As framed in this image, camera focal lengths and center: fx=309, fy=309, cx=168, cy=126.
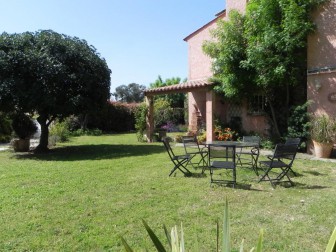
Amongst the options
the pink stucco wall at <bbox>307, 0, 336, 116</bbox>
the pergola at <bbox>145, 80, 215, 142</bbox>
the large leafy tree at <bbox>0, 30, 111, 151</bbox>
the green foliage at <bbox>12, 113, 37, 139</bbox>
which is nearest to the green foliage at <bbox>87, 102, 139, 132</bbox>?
the pergola at <bbox>145, 80, 215, 142</bbox>

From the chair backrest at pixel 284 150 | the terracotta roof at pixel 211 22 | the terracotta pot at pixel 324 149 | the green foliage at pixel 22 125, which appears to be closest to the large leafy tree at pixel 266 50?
the terracotta pot at pixel 324 149

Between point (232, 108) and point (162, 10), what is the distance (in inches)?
241

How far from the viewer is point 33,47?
41.4 feet

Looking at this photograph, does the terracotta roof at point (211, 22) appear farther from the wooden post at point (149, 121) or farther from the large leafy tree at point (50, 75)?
the large leafy tree at point (50, 75)

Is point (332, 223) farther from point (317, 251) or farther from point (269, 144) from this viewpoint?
point (269, 144)

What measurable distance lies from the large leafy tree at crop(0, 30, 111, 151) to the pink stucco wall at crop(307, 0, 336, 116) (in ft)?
27.9

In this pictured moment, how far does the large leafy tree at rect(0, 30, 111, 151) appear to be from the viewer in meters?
11.7

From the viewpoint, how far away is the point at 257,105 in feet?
49.1

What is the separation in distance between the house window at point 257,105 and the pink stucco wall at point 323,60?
2983 millimetres

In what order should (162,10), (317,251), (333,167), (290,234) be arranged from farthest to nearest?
(162,10) → (333,167) → (290,234) → (317,251)

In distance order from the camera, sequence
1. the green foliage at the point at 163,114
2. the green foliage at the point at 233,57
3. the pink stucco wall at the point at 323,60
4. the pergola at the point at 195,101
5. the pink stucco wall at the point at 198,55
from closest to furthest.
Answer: the pink stucco wall at the point at 323,60
the green foliage at the point at 233,57
the pergola at the point at 195,101
the pink stucco wall at the point at 198,55
the green foliage at the point at 163,114

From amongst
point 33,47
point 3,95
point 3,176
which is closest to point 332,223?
point 3,176

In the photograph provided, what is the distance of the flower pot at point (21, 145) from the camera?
14391 mm

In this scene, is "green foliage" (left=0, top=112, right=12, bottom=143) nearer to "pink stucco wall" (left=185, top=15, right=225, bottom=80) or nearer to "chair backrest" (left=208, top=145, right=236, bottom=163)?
"pink stucco wall" (left=185, top=15, right=225, bottom=80)
